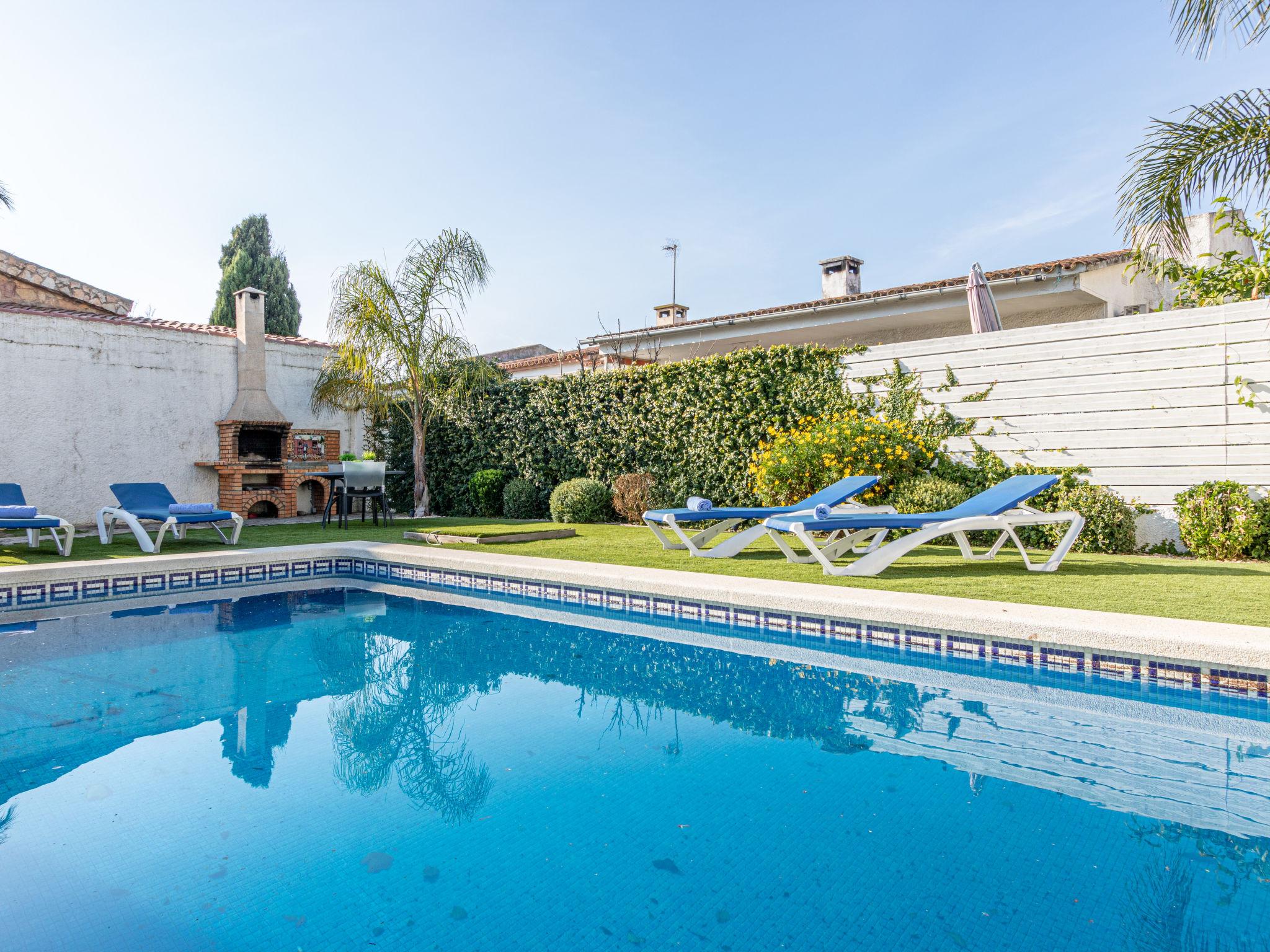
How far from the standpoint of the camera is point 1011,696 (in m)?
4.15

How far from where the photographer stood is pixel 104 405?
1276 centimetres

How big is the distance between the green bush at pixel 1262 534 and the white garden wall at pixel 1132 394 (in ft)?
0.84

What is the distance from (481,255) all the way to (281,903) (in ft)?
39.9

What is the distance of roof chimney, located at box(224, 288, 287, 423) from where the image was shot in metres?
14.1

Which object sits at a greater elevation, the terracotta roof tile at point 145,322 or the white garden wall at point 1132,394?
the terracotta roof tile at point 145,322

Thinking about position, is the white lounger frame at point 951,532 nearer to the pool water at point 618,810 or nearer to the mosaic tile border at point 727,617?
the mosaic tile border at point 727,617

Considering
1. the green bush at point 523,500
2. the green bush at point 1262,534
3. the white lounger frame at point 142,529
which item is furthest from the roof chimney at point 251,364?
the green bush at point 1262,534

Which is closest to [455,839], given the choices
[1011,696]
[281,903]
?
[281,903]

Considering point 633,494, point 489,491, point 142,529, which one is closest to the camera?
point 142,529

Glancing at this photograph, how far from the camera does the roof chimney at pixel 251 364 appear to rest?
14102 mm

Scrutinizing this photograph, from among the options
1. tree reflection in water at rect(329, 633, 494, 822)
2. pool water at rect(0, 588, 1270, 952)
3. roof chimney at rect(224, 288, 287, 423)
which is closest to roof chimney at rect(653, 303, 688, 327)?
roof chimney at rect(224, 288, 287, 423)

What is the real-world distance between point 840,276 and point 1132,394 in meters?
10.4

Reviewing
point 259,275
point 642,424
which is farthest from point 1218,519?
point 259,275

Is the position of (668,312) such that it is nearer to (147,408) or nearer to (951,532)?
(147,408)
